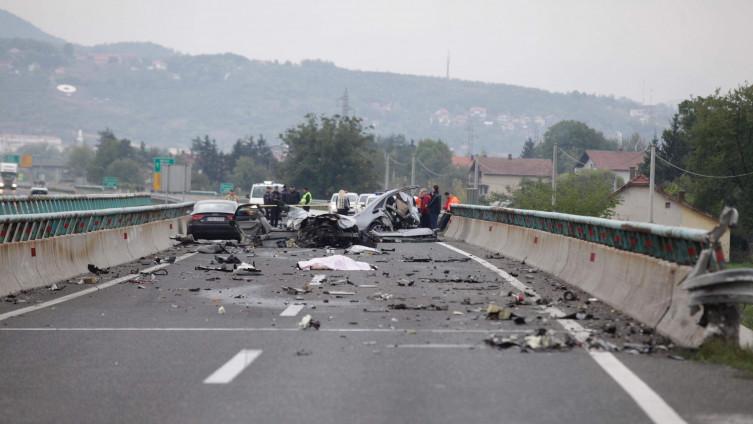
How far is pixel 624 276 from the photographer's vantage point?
13.8 metres

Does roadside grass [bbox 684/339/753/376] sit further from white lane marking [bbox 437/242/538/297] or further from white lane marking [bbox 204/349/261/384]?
white lane marking [bbox 437/242/538/297]

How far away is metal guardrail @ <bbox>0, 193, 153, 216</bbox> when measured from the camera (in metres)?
47.8

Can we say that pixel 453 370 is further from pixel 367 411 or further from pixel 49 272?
pixel 49 272

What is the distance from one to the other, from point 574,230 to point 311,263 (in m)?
4.65

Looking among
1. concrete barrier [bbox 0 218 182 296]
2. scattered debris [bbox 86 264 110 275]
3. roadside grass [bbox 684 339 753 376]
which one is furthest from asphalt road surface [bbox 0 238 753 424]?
scattered debris [bbox 86 264 110 275]

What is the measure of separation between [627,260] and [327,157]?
118383mm

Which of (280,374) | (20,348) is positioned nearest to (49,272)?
(20,348)

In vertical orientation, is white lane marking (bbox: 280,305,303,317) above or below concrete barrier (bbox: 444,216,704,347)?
below

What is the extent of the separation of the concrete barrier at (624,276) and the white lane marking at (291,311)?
3.70 m

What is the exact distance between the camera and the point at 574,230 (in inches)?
765

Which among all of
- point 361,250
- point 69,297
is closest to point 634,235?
point 69,297

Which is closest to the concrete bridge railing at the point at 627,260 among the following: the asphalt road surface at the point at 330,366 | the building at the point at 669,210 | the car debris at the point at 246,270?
the asphalt road surface at the point at 330,366

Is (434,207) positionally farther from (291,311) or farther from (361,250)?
(291,311)

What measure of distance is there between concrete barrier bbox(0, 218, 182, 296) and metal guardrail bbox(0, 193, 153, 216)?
2174cm
